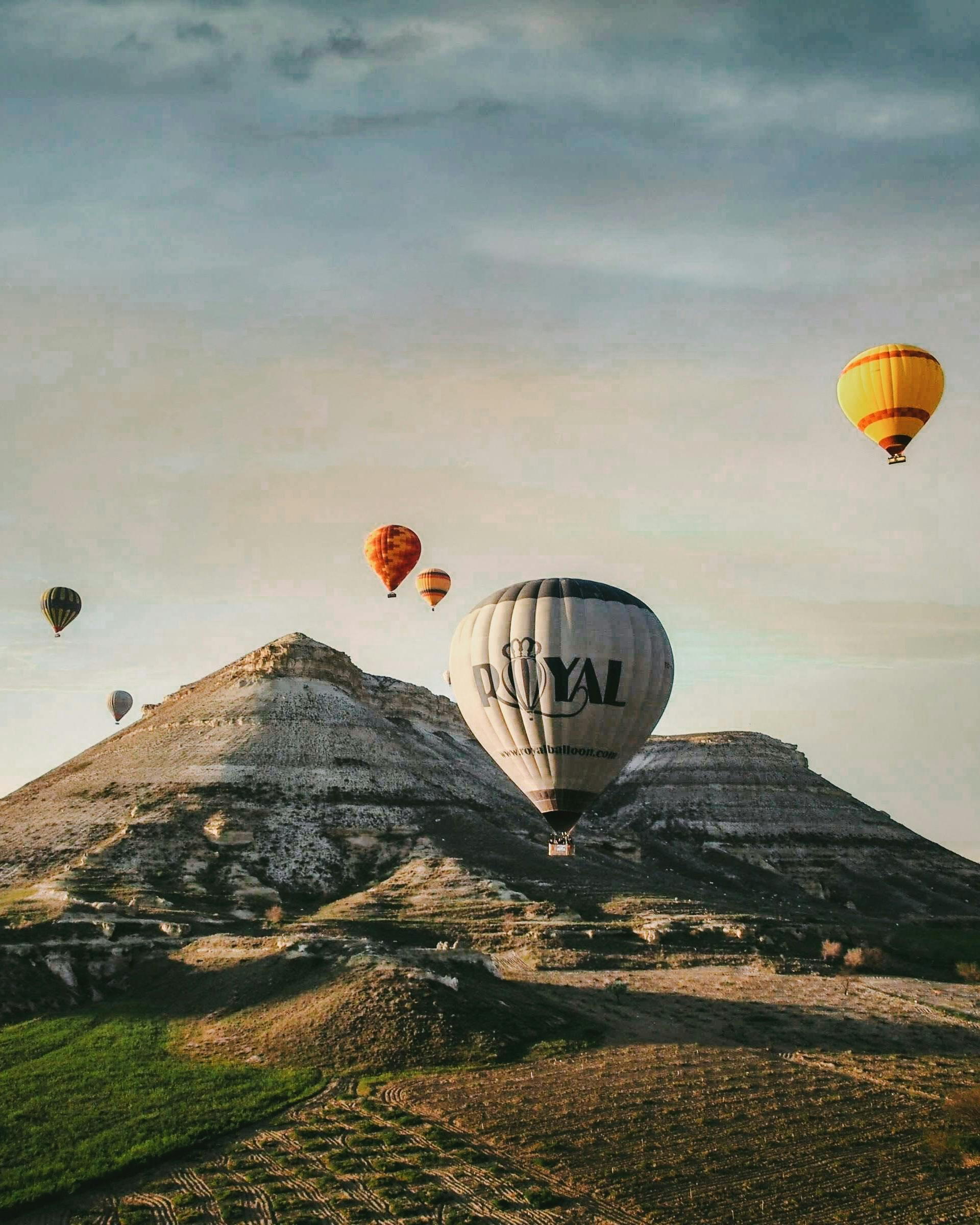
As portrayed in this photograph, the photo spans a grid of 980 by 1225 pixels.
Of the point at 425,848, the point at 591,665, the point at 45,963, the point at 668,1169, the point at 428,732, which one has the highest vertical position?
the point at 428,732

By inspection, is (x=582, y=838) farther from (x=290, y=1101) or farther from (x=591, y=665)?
(x=290, y=1101)

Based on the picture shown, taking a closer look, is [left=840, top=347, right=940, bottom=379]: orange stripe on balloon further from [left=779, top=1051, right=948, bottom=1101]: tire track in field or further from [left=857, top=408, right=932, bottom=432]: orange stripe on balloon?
[left=779, top=1051, right=948, bottom=1101]: tire track in field

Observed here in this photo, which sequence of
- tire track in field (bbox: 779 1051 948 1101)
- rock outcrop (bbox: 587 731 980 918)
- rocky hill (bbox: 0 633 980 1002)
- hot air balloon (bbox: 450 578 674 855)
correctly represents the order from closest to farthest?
tire track in field (bbox: 779 1051 948 1101) < hot air balloon (bbox: 450 578 674 855) < rocky hill (bbox: 0 633 980 1002) < rock outcrop (bbox: 587 731 980 918)

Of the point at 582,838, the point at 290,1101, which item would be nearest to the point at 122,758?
the point at 582,838

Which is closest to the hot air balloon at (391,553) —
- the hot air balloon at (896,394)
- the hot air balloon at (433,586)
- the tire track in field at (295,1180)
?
the hot air balloon at (433,586)

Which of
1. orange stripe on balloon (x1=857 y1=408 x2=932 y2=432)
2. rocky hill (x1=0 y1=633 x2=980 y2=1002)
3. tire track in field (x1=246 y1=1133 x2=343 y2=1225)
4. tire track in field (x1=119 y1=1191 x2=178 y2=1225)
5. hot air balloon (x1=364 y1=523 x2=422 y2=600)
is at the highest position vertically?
hot air balloon (x1=364 y1=523 x2=422 y2=600)

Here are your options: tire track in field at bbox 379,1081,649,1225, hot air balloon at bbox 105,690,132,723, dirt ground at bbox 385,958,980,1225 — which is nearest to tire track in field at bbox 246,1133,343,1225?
tire track in field at bbox 379,1081,649,1225

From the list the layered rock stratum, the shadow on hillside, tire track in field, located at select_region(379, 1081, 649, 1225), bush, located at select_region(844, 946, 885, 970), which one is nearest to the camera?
tire track in field, located at select_region(379, 1081, 649, 1225)

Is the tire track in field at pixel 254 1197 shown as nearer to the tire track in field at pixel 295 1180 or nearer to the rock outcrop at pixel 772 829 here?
the tire track in field at pixel 295 1180
